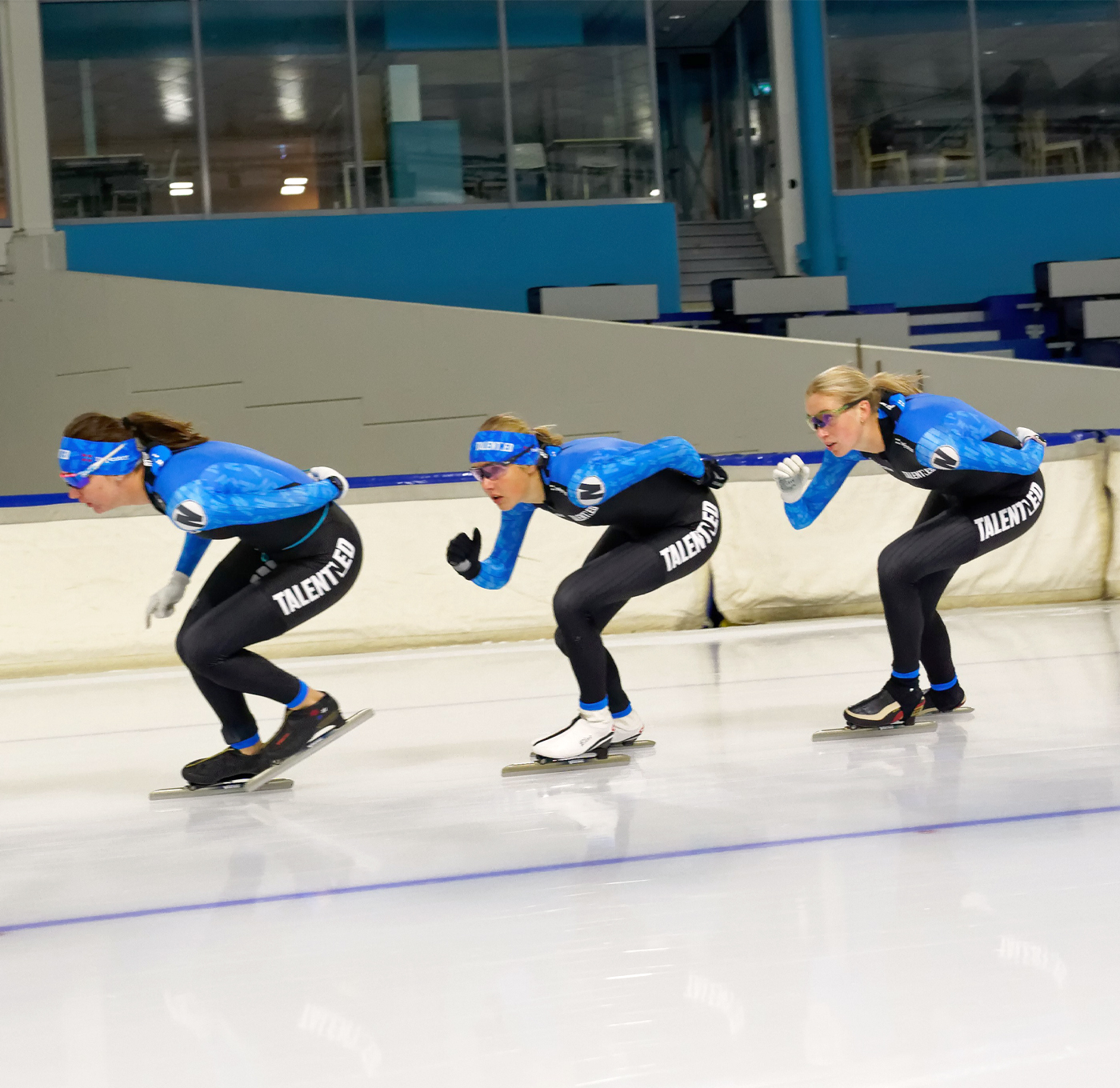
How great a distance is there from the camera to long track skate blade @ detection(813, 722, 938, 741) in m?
3.57

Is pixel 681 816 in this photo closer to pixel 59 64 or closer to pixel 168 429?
pixel 168 429

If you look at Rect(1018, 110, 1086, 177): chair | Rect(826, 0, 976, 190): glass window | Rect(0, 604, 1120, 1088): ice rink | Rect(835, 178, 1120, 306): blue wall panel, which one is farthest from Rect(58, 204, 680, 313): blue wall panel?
Rect(0, 604, 1120, 1088): ice rink

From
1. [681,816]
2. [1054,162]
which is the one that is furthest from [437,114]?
[681,816]

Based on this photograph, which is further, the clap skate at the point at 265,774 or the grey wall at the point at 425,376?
the grey wall at the point at 425,376

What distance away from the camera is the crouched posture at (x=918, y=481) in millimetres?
3512

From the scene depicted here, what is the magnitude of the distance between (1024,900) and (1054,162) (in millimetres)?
12084

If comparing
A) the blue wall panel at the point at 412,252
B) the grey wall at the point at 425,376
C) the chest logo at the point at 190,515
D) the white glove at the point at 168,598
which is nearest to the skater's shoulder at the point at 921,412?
the chest logo at the point at 190,515

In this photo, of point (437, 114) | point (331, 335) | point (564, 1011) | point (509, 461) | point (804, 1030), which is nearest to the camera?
point (804, 1030)

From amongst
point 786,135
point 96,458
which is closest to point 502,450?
point 96,458

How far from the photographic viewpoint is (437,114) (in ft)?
37.2

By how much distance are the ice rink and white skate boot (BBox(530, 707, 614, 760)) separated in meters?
0.10

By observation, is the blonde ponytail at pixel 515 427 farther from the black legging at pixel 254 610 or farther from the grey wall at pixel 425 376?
the grey wall at pixel 425 376

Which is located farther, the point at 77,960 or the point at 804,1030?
the point at 77,960

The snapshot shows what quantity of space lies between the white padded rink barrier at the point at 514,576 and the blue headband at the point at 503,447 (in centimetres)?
279
